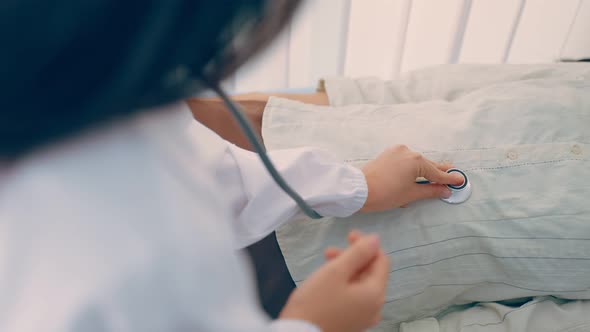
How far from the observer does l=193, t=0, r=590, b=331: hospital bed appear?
3.91 feet

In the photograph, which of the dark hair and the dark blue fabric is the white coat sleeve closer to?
the dark blue fabric

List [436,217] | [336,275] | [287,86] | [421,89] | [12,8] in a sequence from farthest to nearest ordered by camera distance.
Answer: [287,86] < [421,89] < [436,217] < [336,275] < [12,8]

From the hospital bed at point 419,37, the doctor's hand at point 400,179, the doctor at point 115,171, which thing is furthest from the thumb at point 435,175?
the hospital bed at point 419,37

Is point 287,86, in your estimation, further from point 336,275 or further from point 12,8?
point 12,8

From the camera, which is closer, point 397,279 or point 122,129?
point 122,129

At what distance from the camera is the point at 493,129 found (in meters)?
0.65

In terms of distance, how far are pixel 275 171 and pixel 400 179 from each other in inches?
9.3

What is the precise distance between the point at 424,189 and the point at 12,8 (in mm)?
496

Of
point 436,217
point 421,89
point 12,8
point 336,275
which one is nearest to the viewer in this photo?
point 12,8

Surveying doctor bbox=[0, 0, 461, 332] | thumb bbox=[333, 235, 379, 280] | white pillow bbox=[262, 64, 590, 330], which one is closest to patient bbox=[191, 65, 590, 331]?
white pillow bbox=[262, 64, 590, 330]

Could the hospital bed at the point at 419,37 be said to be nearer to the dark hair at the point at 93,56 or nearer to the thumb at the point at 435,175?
the thumb at the point at 435,175

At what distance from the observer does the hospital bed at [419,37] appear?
3.91ft

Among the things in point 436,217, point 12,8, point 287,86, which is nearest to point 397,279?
point 436,217

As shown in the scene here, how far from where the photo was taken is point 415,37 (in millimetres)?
1268
